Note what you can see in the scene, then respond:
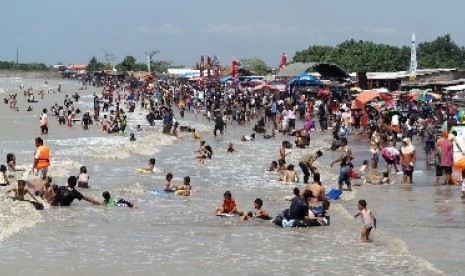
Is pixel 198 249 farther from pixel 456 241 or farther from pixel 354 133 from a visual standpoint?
pixel 354 133

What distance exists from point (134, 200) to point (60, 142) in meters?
16.9

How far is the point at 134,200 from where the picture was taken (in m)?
17.7

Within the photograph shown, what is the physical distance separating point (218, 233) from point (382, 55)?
5870 cm

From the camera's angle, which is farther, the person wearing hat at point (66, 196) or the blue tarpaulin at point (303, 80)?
the blue tarpaulin at point (303, 80)

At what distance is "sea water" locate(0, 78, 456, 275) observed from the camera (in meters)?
11.3

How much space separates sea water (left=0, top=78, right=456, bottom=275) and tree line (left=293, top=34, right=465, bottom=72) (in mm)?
47405

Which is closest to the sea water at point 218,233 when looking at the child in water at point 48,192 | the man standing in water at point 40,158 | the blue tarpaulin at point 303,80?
the child in water at point 48,192

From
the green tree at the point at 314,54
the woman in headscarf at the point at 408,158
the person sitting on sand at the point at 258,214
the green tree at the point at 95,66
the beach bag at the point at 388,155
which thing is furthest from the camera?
Result: the green tree at the point at 95,66

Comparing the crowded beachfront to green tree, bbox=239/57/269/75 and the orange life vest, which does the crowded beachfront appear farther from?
green tree, bbox=239/57/269/75

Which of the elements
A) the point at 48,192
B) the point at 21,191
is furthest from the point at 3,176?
the point at 21,191

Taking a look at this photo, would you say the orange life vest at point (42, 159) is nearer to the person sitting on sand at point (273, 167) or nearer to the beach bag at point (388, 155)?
the person sitting on sand at point (273, 167)

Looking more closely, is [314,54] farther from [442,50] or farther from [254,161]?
[254,161]

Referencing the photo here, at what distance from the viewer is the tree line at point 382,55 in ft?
229

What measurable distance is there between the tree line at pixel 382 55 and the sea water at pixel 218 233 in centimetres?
4740
